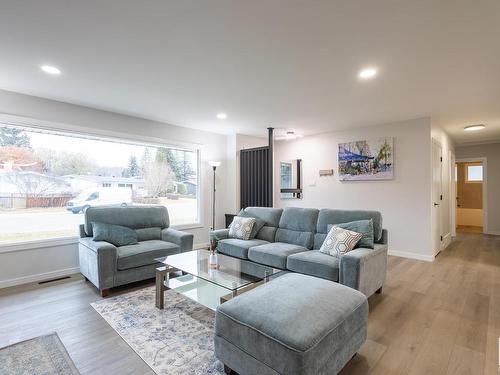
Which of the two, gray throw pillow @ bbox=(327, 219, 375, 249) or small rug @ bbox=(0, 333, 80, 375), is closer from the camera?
small rug @ bbox=(0, 333, 80, 375)

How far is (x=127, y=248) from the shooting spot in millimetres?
3365

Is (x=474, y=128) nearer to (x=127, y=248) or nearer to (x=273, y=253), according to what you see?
(x=273, y=253)

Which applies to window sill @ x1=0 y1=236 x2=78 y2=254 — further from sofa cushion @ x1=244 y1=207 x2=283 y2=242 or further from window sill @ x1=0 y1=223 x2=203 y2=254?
sofa cushion @ x1=244 y1=207 x2=283 y2=242

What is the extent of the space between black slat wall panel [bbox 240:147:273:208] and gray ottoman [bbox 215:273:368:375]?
3.48 m

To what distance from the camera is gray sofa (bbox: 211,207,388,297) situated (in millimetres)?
2656

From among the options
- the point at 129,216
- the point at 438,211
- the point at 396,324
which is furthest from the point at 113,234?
the point at 438,211

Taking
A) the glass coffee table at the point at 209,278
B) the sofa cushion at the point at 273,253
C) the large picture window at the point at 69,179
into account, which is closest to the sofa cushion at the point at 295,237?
the sofa cushion at the point at 273,253

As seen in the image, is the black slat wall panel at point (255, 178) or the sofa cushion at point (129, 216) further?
the black slat wall panel at point (255, 178)

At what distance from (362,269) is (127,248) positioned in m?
2.75

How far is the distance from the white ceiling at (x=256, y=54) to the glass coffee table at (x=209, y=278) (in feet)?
6.76

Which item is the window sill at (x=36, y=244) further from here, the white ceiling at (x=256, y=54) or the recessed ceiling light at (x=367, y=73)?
the recessed ceiling light at (x=367, y=73)

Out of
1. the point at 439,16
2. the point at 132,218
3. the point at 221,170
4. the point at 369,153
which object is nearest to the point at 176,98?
the point at 132,218

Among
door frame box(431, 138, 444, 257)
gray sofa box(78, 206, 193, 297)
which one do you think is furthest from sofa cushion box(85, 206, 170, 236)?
door frame box(431, 138, 444, 257)

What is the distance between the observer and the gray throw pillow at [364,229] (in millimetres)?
2953
